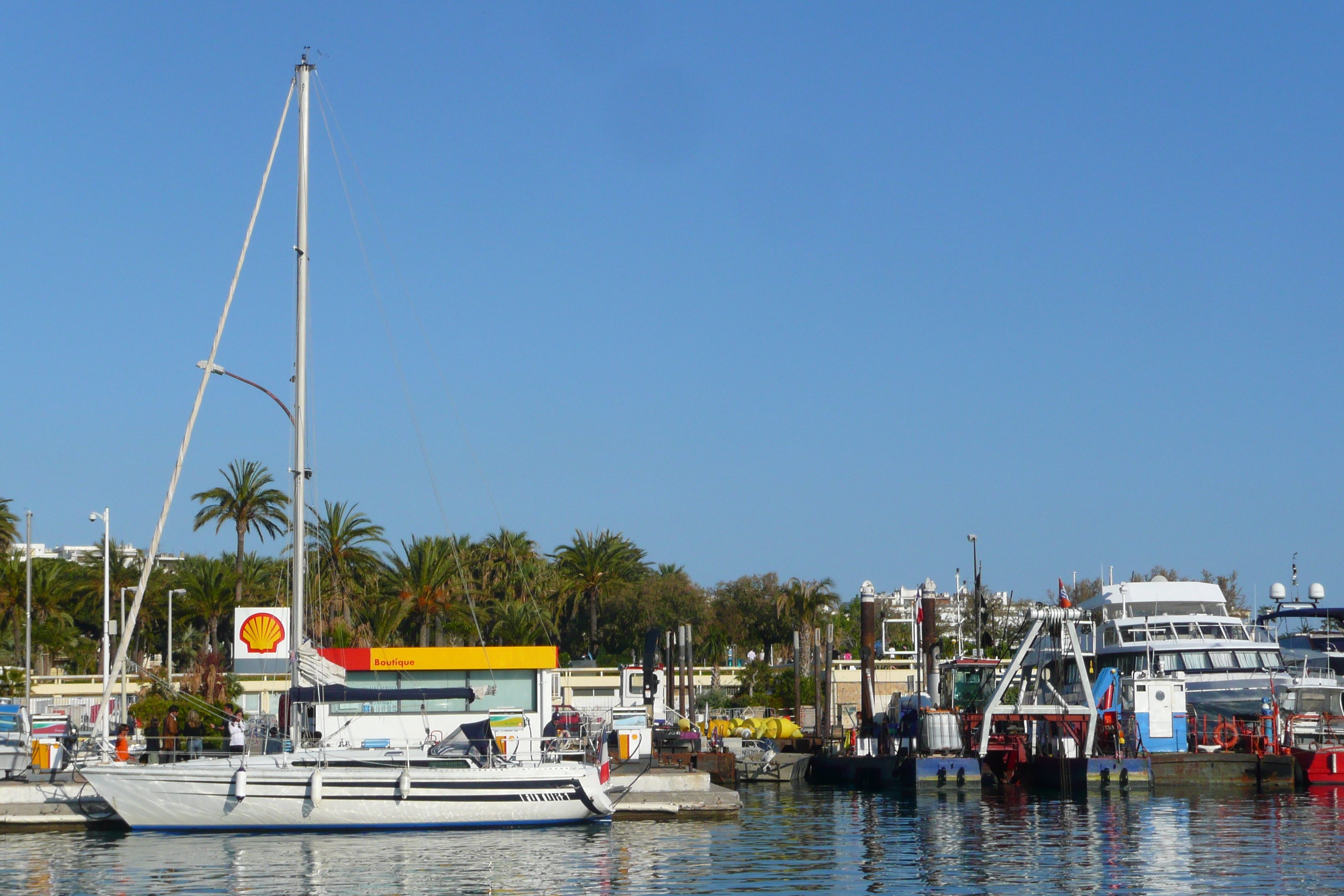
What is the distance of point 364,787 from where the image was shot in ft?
95.3

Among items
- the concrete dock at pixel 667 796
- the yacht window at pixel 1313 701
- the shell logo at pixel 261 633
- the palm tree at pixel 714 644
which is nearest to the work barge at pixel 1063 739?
the yacht window at pixel 1313 701

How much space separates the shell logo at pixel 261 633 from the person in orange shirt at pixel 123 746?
11.8ft

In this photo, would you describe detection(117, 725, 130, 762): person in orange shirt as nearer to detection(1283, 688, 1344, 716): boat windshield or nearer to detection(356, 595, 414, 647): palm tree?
detection(356, 595, 414, 647): palm tree

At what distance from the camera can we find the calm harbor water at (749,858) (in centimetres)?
2303

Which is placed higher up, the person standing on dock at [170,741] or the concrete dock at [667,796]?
the person standing on dock at [170,741]

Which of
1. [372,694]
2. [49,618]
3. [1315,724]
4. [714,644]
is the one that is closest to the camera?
[372,694]

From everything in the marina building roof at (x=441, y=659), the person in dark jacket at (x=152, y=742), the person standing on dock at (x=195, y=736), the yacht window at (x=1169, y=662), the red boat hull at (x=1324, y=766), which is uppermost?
the marina building roof at (x=441, y=659)

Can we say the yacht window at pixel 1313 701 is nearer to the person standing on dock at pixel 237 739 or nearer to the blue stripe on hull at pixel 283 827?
the blue stripe on hull at pixel 283 827

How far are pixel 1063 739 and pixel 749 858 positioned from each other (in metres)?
17.5

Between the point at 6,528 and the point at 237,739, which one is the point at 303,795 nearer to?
the point at 237,739

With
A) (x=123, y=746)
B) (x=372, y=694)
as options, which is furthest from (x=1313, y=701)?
(x=123, y=746)

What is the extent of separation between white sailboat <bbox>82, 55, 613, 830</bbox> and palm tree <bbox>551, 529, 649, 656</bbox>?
50.5 metres

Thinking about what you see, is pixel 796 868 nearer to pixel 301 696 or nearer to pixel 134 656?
pixel 301 696

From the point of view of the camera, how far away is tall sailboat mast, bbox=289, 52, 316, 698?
30828 millimetres
